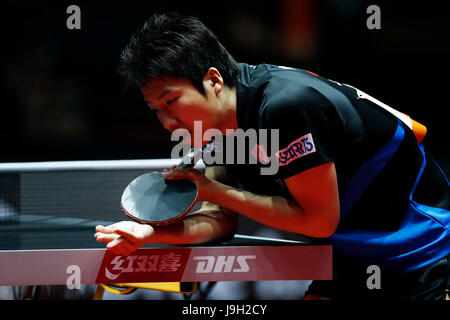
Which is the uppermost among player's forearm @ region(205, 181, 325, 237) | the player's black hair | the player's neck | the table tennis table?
the player's black hair

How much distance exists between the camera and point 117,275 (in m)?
1.63

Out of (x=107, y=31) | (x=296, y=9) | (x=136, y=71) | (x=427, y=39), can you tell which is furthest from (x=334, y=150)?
(x=427, y=39)

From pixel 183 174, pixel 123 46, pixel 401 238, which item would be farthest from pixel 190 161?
pixel 123 46

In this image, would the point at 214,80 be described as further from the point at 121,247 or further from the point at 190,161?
the point at 121,247

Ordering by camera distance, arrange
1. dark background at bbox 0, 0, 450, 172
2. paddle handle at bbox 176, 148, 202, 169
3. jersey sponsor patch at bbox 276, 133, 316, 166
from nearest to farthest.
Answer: jersey sponsor patch at bbox 276, 133, 316, 166, paddle handle at bbox 176, 148, 202, 169, dark background at bbox 0, 0, 450, 172

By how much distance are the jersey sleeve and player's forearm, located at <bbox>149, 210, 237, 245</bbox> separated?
1.22 feet

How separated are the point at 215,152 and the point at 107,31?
3643mm

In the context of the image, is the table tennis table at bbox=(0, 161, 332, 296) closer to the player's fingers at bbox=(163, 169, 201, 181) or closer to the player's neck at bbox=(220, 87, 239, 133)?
the player's fingers at bbox=(163, 169, 201, 181)

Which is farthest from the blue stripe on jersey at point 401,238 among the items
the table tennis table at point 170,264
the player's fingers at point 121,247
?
the player's fingers at point 121,247

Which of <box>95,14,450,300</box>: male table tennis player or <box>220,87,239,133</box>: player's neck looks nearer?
<box>95,14,450,300</box>: male table tennis player

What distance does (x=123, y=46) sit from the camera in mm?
5066

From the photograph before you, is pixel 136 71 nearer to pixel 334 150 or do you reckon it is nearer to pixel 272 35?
pixel 334 150

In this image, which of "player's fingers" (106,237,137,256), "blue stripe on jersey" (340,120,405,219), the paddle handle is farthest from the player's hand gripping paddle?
"blue stripe on jersey" (340,120,405,219)

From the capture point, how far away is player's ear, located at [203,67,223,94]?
1593mm
